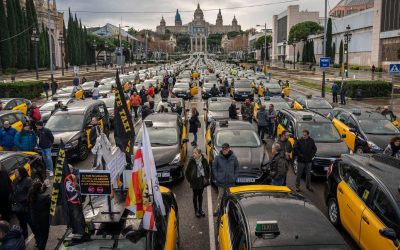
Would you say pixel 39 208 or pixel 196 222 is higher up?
pixel 39 208

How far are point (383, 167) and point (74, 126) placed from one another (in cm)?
1061

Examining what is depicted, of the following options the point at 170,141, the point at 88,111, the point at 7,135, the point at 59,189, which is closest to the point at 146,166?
the point at 59,189

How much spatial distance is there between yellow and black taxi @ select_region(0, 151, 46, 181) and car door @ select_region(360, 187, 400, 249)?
7.59 meters

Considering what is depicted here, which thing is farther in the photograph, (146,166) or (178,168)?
(178,168)

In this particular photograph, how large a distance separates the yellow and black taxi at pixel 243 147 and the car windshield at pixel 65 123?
5.02 metres

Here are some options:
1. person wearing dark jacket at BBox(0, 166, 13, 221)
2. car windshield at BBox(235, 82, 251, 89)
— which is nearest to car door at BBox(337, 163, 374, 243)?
person wearing dark jacket at BBox(0, 166, 13, 221)

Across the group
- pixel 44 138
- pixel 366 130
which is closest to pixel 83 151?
pixel 44 138

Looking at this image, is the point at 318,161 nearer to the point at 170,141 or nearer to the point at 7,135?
the point at 170,141

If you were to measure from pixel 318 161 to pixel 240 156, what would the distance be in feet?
7.73

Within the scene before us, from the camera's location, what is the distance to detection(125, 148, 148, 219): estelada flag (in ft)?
17.6

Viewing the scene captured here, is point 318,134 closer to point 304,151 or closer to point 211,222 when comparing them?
point 304,151

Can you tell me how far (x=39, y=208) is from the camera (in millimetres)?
6617

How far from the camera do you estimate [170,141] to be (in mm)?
12141

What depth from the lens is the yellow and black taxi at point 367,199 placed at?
5993mm
